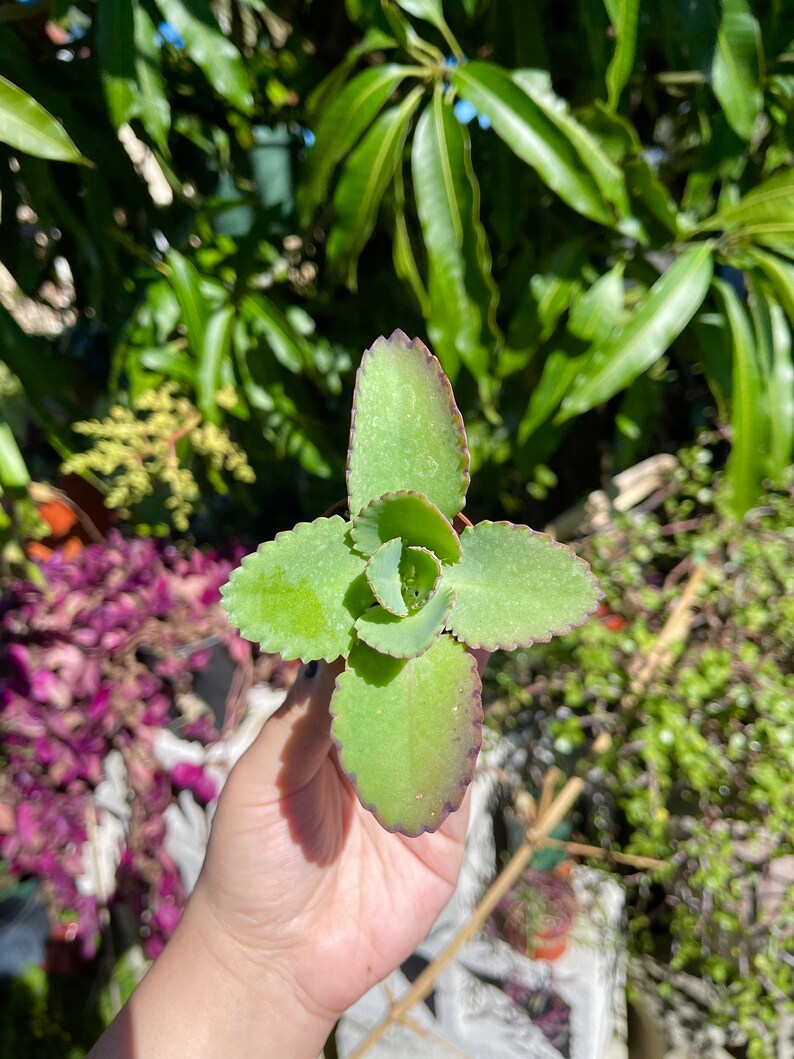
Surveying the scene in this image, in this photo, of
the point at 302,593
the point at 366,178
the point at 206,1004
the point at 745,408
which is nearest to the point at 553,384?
the point at 745,408

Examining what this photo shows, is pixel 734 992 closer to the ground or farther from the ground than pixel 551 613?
closer to the ground

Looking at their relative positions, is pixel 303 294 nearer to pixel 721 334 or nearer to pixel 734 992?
pixel 721 334

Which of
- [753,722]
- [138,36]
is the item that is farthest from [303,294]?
[753,722]

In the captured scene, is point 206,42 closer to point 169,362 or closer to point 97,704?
point 169,362

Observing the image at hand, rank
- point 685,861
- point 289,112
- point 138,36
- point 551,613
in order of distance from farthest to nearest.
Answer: point 289,112
point 685,861
point 138,36
point 551,613

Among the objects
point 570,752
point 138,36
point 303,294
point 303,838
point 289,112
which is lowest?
point 570,752

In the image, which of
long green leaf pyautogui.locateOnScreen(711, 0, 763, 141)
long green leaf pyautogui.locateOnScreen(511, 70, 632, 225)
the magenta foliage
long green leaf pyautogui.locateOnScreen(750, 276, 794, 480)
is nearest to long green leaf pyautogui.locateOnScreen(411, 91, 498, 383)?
long green leaf pyautogui.locateOnScreen(511, 70, 632, 225)

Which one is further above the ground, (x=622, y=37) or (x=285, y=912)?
(x=622, y=37)

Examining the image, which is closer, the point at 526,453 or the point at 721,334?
the point at 721,334
